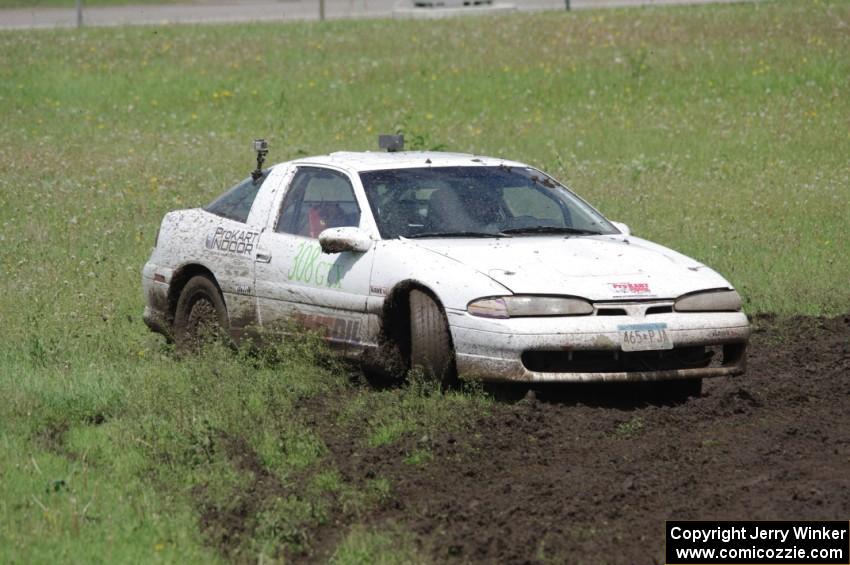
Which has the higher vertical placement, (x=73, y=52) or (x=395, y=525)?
(x=73, y=52)

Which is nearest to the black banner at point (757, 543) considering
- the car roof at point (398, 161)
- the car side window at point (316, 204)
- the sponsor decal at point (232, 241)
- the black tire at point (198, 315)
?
the car side window at point (316, 204)

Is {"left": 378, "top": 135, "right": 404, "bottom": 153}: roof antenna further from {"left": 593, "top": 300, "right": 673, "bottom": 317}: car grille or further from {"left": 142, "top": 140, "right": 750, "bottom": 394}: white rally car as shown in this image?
{"left": 593, "top": 300, "right": 673, "bottom": 317}: car grille

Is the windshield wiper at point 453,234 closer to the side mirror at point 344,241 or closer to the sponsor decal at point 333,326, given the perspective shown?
the side mirror at point 344,241

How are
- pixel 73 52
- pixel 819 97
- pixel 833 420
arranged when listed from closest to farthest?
1. pixel 833 420
2. pixel 819 97
3. pixel 73 52

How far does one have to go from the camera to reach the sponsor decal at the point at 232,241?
987 centimetres

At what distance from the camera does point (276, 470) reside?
7023mm

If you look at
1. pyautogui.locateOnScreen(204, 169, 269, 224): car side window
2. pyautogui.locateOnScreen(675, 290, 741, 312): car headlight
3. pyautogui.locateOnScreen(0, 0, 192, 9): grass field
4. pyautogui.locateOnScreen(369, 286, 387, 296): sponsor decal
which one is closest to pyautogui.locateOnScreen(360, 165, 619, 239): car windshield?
pyautogui.locateOnScreen(369, 286, 387, 296): sponsor decal

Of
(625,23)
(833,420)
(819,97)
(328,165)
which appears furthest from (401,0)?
(833,420)

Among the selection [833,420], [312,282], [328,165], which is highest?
[328,165]

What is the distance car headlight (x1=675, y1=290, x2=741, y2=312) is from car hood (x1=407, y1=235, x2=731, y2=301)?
40 mm

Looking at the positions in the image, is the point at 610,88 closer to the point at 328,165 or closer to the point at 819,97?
the point at 819,97

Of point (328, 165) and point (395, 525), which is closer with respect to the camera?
point (395, 525)

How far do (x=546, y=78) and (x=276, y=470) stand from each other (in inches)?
779

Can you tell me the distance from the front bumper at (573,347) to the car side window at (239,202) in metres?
2.45
